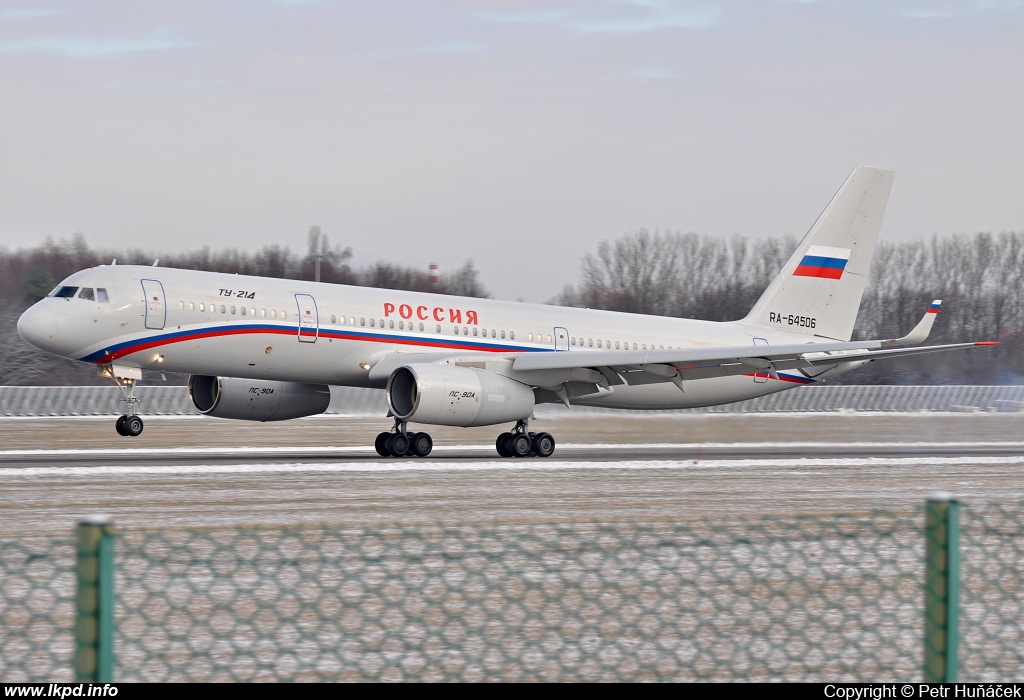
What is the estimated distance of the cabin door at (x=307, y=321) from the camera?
24.2 m

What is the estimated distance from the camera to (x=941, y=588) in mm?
4473

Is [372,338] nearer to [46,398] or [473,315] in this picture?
[473,315]

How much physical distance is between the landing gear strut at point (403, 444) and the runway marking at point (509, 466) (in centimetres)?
132

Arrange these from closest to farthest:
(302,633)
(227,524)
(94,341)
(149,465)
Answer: (302,633) → (227,524) → (149,465) → (94,341)

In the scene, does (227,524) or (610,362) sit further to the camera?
(610,362)

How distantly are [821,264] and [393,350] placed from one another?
1433 cm

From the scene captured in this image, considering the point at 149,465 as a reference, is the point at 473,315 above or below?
above

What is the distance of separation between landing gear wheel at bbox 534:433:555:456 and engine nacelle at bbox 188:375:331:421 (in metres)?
5.49

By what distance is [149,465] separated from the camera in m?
21.4

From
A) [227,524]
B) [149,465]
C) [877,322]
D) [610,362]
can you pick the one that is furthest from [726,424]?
[877,322]

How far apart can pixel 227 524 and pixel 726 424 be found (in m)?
19.4

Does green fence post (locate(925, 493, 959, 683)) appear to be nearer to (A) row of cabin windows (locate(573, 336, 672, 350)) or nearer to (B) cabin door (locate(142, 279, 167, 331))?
(B) cabin door (locate(142, 279, 167, 331))

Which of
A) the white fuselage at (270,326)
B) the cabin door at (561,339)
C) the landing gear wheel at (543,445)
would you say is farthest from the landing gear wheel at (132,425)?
the cabin door at (561,339)

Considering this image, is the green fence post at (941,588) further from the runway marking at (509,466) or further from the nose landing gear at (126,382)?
the nose landing gear at (126,382)
